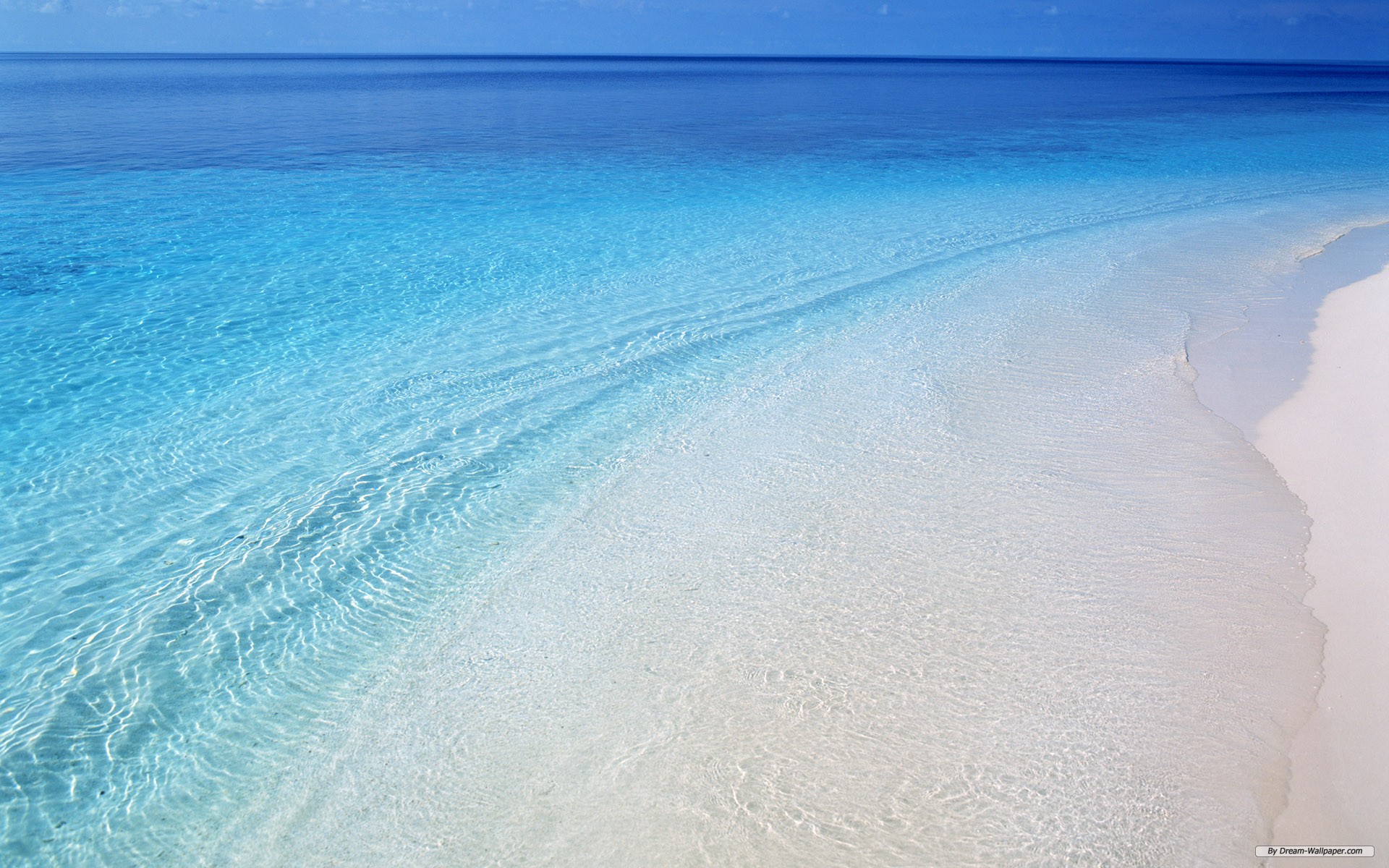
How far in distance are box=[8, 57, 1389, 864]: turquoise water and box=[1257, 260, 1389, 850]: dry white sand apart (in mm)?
239

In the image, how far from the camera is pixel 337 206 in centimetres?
1398

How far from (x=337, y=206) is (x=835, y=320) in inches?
370

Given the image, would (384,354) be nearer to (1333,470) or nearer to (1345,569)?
(1345,569)

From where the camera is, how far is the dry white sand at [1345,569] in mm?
2961

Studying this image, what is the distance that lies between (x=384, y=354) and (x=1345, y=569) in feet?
22.2

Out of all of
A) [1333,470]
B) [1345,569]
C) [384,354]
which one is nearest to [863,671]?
[1345,569]

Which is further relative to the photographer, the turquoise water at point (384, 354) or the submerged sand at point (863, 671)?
the turquoise water at point (384, 354)

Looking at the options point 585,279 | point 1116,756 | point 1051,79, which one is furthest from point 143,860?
point 1051,79

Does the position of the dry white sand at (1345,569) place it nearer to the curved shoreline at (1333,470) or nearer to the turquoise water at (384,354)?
the curved shoreline at (1333,470)

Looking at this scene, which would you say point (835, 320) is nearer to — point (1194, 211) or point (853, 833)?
point (853, 833)

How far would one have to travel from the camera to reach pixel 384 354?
7.44 meters

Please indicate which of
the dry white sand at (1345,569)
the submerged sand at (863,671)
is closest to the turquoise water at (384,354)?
the submerged sand at (863,671)

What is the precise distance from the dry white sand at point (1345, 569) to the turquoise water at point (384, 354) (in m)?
0.24

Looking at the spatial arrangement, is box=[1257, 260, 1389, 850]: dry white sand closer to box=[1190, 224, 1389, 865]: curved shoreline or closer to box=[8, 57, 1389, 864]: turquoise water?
box=[1190, 224, 1389, 865]: curved shoreline
